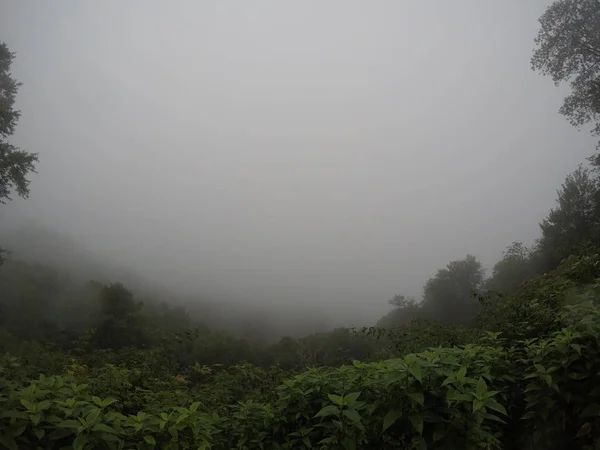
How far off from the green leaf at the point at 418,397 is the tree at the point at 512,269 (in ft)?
73.4

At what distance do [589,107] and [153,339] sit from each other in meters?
20.5

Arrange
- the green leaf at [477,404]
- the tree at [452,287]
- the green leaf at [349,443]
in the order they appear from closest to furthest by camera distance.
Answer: the green leaf at [477,404] → the green leaf at [349,443] → the tree at [452,287]

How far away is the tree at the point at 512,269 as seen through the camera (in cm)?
2219

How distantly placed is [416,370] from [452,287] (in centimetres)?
3186

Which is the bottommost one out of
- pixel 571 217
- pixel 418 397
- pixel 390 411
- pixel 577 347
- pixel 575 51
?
pixel 390 411

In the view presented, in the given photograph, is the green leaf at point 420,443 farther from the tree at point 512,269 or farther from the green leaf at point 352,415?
the tree at point 512,269

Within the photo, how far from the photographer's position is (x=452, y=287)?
3123cm

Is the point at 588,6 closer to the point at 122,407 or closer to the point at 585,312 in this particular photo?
the point at 585,312

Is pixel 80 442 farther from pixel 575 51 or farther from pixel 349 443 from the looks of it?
pixel 575 51

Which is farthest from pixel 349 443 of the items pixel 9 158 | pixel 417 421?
pixel 9 158

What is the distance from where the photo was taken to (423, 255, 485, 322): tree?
28453 millimetres

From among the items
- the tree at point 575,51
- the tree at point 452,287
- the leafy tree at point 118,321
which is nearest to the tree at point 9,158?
the leafy tree at point 118,321

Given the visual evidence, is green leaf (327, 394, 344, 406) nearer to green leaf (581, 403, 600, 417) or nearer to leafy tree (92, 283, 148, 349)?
green leaf (581, 403, 600, 417)

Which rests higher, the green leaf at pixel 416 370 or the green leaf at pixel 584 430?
the green leaf at pixel 416 370
